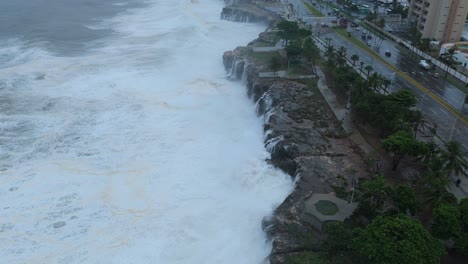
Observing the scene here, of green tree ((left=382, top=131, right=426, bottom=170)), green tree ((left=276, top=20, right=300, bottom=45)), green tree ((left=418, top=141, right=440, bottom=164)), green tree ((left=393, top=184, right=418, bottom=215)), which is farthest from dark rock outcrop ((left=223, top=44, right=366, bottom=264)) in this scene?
green tree ((left=276, top=20, right=300, bottom=45))

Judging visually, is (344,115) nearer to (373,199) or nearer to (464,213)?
(373,199)

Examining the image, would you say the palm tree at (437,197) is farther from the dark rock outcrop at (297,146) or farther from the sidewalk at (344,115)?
→ the sidewalk at (344,115)

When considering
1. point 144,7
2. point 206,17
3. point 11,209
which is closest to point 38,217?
point 11,209

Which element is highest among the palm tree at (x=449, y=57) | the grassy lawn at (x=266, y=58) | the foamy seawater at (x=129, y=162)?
the palm tree at (x=449, y=57)

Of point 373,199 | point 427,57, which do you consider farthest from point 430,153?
point 427,57

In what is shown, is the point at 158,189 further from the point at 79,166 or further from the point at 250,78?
the point at 250,78

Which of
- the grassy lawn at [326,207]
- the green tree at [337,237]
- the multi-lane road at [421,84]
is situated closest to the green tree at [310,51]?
the multi-lane road at [421,84]
